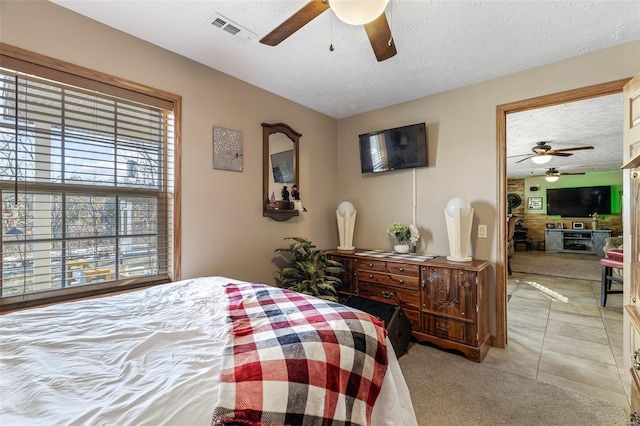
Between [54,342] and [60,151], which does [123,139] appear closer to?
[60,151]

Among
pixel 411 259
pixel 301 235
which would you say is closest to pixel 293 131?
pixel 301 235

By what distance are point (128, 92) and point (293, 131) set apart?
63.3 inches

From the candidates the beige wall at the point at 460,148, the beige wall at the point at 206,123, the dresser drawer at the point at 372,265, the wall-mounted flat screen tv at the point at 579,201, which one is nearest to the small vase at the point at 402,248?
the beige wall at the point at 460,148

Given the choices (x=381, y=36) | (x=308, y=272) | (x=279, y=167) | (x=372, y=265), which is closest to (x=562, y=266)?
(x=372, y=265)

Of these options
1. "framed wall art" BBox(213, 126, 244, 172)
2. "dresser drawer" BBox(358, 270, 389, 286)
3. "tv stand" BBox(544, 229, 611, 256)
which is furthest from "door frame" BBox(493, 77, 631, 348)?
"tv stand" BBox(544, 229, 611, 256)

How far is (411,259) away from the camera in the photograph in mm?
2746

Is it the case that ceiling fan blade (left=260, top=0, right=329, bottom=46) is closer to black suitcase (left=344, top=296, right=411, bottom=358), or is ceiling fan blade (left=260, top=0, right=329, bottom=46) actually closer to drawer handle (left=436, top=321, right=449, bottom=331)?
black suitcase (left=344, top=296, right=411, bottom=358)

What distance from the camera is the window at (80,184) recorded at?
158 centimetres

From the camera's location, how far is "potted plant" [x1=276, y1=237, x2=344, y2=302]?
2762 mm

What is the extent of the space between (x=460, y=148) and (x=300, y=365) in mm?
2774

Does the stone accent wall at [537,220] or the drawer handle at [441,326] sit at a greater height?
the stone accent wall at [537,220]

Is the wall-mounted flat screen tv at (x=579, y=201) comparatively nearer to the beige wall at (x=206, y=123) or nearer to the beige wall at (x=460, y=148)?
the beige wall at (x=460, y=148)

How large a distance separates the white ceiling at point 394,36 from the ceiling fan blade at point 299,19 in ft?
0.19

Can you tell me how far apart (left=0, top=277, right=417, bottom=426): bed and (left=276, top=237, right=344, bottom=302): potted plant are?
1294 millimetres
